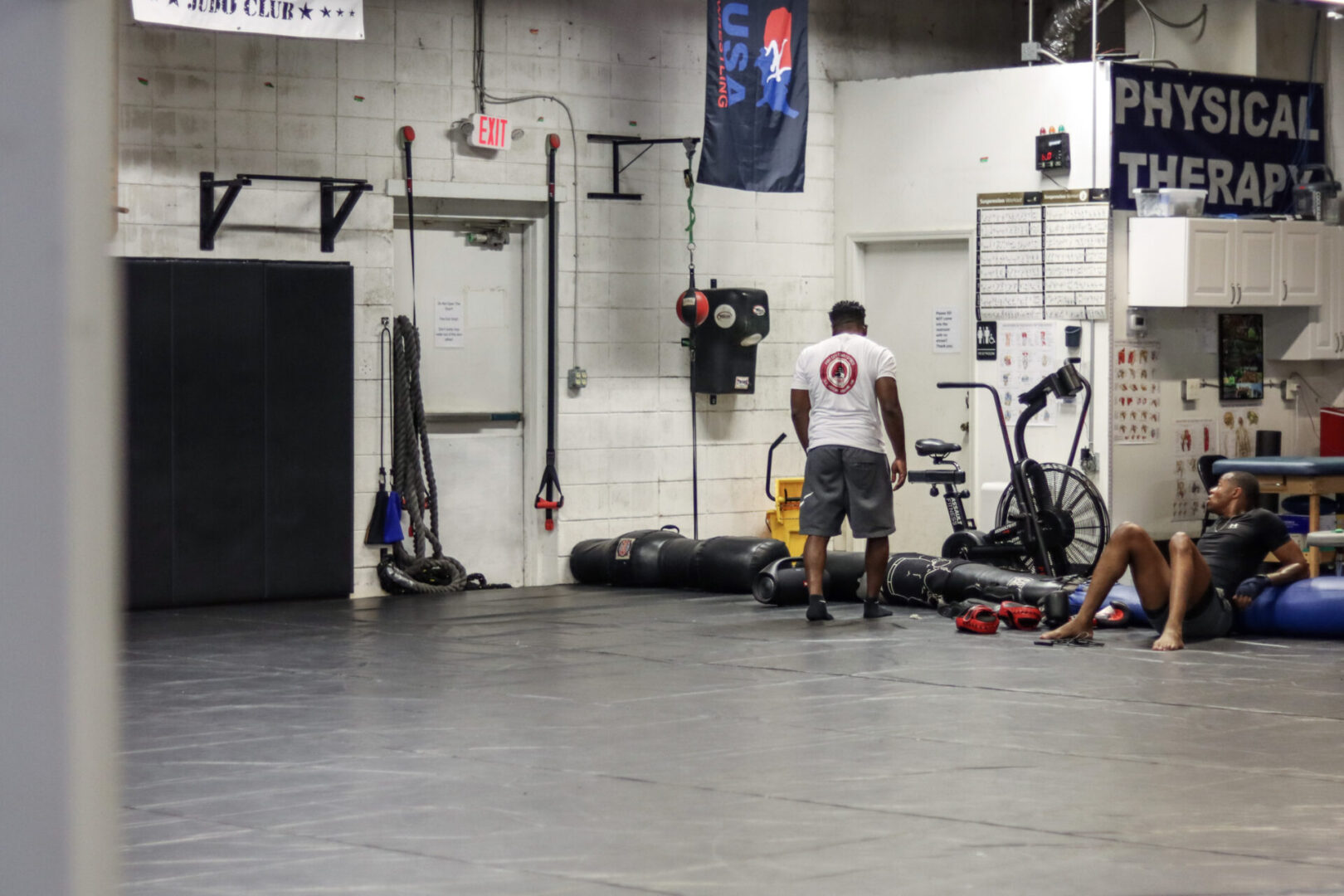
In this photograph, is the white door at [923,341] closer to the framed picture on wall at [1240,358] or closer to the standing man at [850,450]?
the framed picture on wall at [1240,358]

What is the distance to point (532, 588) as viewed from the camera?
10773mm

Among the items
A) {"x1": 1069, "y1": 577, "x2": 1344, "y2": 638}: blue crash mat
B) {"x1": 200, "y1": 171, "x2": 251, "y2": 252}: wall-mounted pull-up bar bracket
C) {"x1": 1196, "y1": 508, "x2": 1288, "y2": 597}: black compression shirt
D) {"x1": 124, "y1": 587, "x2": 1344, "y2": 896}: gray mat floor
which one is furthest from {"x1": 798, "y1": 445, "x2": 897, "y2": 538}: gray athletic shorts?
{"x1": 200, "y1": 171, "x2": 251, "y2": 252}: wall-mounted pull-up bar bracket

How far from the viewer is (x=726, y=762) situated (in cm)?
522

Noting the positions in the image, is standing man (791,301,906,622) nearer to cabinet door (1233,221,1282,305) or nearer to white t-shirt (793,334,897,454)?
white t-shirt (793,334,897,454)

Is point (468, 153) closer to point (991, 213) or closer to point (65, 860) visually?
point (991, 213)

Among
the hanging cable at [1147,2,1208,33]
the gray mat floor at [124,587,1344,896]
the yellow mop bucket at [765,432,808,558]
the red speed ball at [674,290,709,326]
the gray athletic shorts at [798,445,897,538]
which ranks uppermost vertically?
the hanging cable at [1147,2,1208,33]

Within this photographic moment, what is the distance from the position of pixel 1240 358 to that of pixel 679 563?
161 inches

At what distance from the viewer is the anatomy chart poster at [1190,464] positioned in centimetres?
1095

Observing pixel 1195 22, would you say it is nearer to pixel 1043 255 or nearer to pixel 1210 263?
pixel 1210 263

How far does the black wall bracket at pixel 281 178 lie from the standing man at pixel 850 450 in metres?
Answer: 2.95

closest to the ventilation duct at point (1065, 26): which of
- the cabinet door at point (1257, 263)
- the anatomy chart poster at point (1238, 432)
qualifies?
the cabinet door at point (1257, 263)

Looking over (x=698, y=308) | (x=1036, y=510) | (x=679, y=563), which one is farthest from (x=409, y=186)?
(x=1036, y=510)

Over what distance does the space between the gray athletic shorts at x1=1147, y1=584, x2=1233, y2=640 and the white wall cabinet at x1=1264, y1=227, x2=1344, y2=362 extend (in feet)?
12.8

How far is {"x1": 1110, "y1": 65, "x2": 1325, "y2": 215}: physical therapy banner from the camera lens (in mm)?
10578
